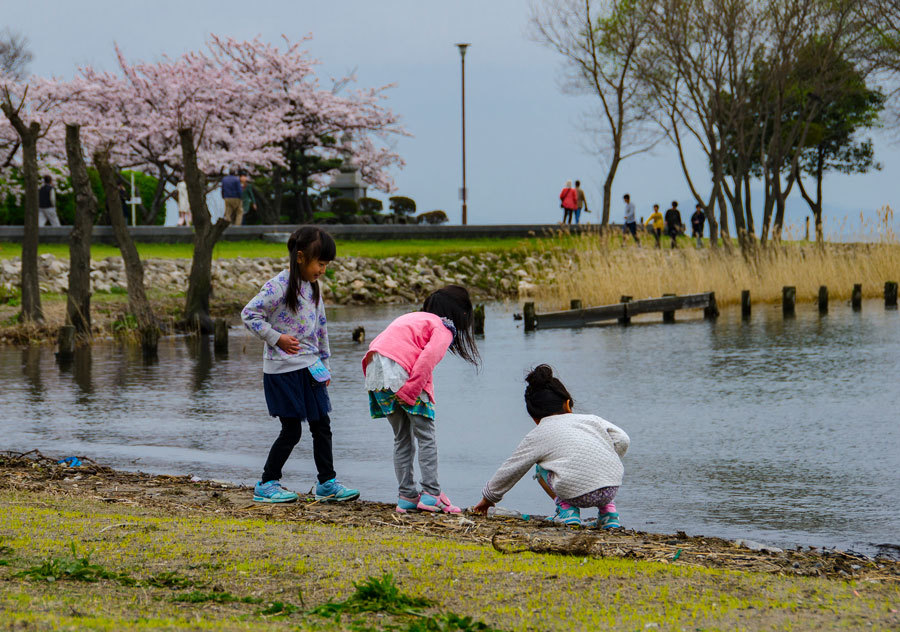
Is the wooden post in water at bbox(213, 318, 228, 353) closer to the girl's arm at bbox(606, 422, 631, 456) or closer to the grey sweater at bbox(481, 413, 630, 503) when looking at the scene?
the grey sweater at bbox(481, 413, 630, 503)

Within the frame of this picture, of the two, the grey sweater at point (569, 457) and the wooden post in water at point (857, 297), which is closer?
the grey sweater at point (569, 457)

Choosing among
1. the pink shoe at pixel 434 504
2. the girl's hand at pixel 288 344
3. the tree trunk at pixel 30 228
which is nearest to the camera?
the pink shoe at pixel 434 504

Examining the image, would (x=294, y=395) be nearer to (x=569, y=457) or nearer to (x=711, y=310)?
(x=569, y=457)

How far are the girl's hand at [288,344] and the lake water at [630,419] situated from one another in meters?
1.38

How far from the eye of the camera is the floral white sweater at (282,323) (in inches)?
257

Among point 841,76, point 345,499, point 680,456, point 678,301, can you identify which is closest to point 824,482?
point 680,456

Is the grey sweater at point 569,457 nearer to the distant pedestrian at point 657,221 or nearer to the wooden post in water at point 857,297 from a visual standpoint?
the wooden post in water at point 857,297

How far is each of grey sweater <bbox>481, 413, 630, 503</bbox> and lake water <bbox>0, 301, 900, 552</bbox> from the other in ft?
2.21

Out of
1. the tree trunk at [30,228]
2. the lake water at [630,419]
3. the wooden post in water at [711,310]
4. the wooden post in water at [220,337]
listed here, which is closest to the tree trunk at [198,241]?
the lake water at [630,419]

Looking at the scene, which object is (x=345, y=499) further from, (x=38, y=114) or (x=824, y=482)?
(x=38, y=114)

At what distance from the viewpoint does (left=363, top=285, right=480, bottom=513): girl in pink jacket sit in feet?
20.3

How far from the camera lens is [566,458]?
5.93 metres

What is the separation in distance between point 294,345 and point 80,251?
14655mm

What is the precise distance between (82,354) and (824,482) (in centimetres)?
1340
